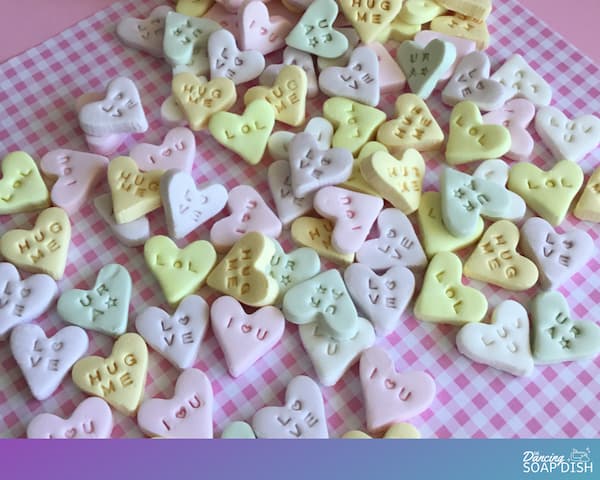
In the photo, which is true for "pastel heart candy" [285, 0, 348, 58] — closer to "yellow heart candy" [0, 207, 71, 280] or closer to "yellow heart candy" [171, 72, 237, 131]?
"yellow heart candy" [171, 72, 237, 131]

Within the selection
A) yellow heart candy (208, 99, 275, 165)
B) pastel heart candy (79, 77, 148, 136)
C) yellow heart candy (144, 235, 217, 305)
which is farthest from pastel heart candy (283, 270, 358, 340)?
pastel heart candy (79, 77, 148, 136)

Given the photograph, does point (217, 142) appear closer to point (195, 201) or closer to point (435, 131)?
point (195, 201)

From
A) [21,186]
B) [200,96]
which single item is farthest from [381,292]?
[21,186]

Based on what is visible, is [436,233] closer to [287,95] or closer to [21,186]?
[287,95]

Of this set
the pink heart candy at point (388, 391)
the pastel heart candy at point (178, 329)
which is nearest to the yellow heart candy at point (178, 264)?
the pastel heart candy at point (178, 329)

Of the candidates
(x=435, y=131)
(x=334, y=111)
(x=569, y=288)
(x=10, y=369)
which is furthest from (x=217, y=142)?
(x=569, y=288)

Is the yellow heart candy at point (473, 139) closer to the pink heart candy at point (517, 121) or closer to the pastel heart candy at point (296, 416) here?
the pink heart candy at point (517, 121)
